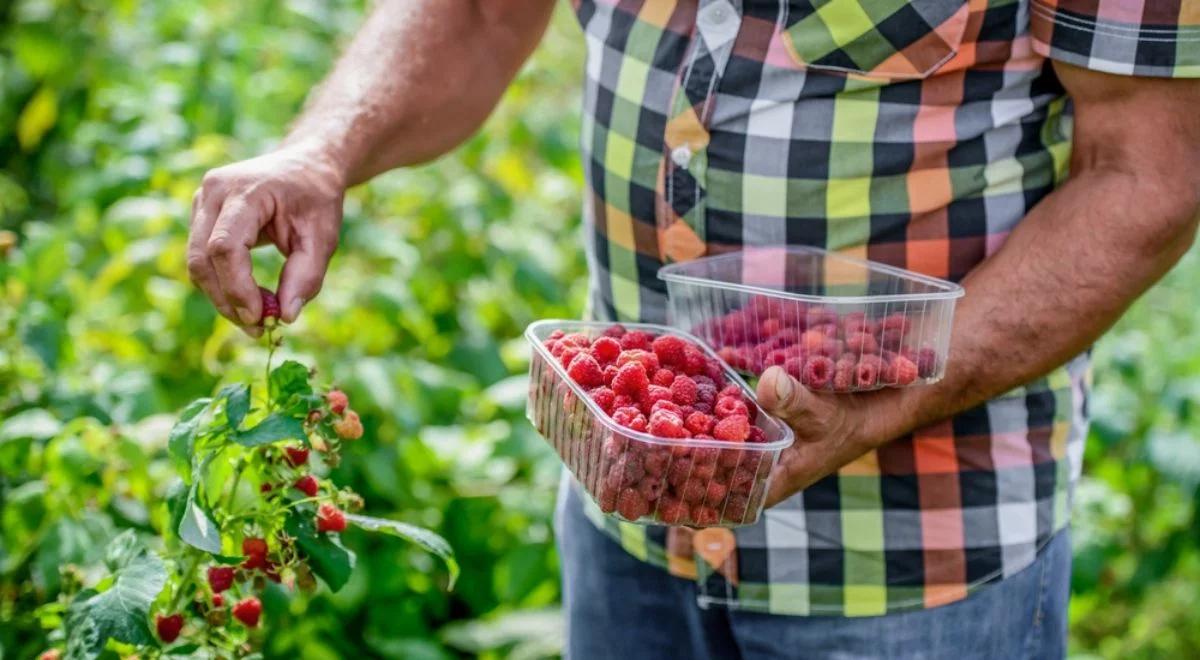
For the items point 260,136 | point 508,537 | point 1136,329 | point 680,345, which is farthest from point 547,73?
point 680,345

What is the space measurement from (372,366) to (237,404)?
1024 mm

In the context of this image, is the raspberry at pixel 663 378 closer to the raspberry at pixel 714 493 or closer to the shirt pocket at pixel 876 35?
the raspberry at pixel 714 493

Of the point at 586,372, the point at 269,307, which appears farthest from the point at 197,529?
the point at 586,372

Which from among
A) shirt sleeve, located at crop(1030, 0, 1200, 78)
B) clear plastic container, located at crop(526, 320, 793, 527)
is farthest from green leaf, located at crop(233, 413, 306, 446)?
shirt sleeve, located at crop(1030, 0, 1200, 78)

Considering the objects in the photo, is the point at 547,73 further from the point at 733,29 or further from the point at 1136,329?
the point at 733,29

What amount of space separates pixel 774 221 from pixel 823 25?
0.68 feet

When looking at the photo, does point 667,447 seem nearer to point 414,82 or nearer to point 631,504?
point 631,504

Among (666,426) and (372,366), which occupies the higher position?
(666,426)

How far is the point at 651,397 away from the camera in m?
A: 1.15

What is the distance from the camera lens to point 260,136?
2.86 m

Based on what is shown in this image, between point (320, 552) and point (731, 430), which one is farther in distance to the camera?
point (320, 552)

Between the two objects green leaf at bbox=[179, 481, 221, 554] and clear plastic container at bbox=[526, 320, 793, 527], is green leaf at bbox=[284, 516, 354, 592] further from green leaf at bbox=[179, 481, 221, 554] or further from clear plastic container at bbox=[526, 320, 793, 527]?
clear plastic container at bbox=[526, 320, 793, 527]

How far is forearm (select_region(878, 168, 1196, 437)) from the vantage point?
4.20 ft

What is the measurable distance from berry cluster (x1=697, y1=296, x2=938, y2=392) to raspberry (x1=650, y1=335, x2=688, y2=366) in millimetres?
88
